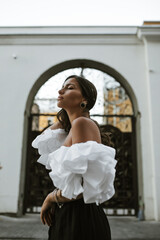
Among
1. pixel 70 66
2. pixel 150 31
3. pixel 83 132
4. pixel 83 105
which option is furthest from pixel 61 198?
pixel 150 31

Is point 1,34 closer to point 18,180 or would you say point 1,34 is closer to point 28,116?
point 28,116

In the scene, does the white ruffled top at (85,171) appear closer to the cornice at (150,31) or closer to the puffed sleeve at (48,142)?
the puffed sleeve at (48,142)

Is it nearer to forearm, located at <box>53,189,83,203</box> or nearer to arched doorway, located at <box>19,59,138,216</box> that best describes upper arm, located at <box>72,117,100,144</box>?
forearm, located at <box>53,189,83,203</box>

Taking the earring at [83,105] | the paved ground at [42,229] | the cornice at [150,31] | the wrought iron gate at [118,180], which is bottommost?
the paved ground at [42,229]

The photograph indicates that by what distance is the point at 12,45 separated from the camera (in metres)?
6.28

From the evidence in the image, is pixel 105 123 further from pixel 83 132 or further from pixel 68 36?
pixel 83 132

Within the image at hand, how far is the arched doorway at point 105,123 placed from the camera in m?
5.65

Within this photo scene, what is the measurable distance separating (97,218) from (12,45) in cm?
601

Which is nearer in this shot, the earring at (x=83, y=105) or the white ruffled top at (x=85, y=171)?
Answer: the white ruffled top at (x=85, y=171)

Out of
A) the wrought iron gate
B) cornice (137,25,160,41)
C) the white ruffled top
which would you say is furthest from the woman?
cornice (137,25,160,41)

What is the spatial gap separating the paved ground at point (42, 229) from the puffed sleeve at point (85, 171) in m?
2.82

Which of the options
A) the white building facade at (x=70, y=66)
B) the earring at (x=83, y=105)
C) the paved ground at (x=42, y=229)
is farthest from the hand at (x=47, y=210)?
the white building facade at (x=70, y=66)

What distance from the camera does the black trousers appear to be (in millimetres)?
1091

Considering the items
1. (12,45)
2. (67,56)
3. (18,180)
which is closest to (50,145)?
(18,180)
